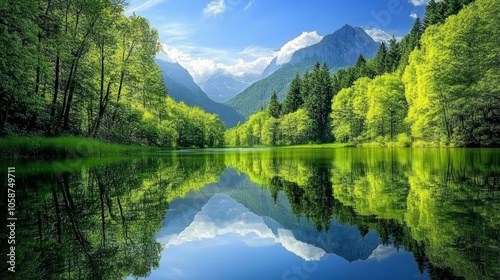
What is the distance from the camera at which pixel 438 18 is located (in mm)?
67562

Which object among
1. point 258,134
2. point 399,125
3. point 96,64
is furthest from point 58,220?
point 258,134

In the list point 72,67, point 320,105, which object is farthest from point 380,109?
point 72,67

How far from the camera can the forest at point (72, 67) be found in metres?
17.2

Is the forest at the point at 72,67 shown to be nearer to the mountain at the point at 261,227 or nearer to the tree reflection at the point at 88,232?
the tree reflection at the point at 88,232

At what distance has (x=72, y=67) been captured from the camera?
2412 cm

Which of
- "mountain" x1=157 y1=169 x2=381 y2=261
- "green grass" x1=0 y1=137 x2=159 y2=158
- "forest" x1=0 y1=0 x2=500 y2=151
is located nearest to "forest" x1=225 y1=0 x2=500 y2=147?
"forest" x1=0 y1=0 x2=500 y2=151

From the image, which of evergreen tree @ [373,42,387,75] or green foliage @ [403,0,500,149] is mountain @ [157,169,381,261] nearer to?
green foliage @ [403,0,500,149]

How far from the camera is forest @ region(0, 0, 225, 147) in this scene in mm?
17219

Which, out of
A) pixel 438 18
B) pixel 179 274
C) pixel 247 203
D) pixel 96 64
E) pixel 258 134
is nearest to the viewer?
pixel 179 274

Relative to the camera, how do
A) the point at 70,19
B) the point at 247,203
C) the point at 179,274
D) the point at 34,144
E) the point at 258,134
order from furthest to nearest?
the point at 258,134
the point at 70,19
the point at 34,144
the point at 247,203
the point at 179,274

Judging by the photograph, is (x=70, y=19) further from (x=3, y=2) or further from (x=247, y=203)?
(x=247, y=203)

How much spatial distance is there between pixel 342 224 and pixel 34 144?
58.1ft

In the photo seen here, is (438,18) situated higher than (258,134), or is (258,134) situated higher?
(438,18)

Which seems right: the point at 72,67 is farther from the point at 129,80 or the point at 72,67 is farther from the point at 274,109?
the point at 274,109
